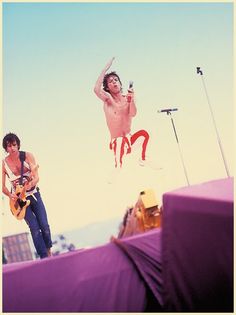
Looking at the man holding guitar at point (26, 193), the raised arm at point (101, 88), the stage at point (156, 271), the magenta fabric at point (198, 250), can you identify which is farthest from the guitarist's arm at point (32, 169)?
the magenta fabric at point (198, 250)

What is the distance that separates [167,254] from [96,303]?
2.51ft

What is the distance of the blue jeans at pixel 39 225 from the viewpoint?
476 centimetres

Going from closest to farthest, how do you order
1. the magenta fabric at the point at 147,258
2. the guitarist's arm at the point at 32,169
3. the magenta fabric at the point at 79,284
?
the magenta fabric at the point at 79,284
the magenta fabric at the point at 147,258
the guitarist's arm at the point at 32,169

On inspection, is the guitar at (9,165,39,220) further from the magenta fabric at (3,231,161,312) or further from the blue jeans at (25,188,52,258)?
the magenta fabric at (3,231,161,312)

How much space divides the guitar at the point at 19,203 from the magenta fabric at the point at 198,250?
10.8 ft

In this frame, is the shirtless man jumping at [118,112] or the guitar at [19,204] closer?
the guitar at [19,204]

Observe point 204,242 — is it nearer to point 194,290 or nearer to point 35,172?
point 194,290

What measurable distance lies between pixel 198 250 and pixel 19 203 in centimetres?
372

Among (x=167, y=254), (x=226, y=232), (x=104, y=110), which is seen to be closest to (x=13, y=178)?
(x=104, y=110)

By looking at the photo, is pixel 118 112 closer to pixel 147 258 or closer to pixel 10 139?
pixel 10 139

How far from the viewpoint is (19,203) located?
5074mm

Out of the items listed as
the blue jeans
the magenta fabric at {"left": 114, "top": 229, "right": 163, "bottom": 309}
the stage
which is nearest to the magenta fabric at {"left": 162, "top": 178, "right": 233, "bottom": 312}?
the stage

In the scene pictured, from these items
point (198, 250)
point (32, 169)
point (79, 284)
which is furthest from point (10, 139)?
point (198, 250)

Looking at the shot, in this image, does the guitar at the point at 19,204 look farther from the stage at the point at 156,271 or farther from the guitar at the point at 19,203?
the stage at the point at 156,271
